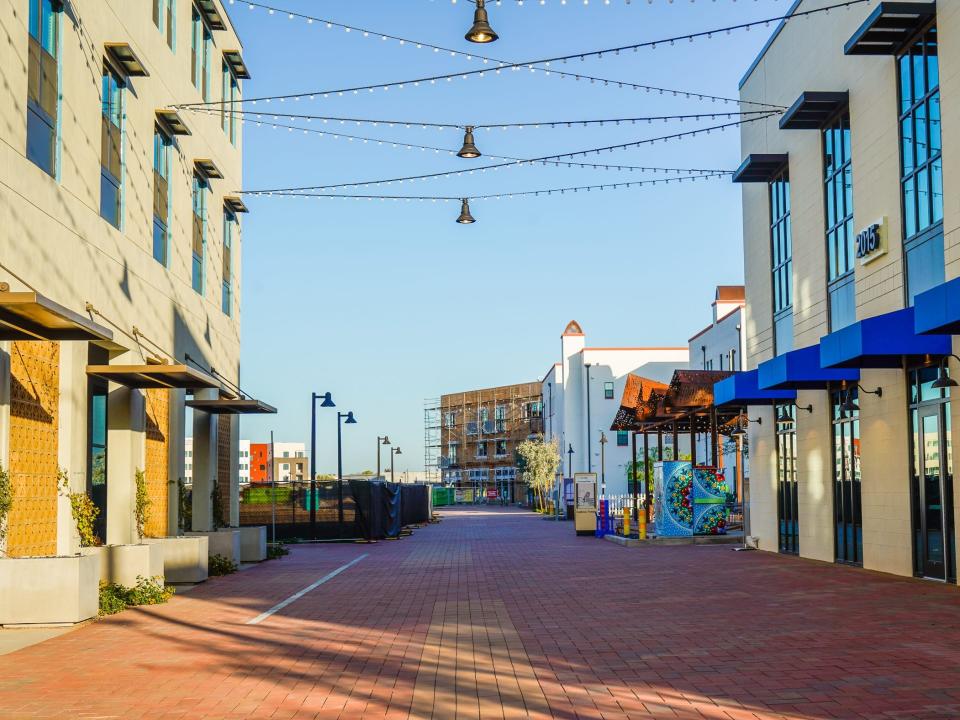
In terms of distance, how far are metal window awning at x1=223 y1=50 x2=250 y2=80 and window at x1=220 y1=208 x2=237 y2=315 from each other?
3.83 m

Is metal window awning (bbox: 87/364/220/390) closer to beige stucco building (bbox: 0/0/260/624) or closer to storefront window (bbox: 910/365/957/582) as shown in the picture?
beige stucco building (bbox: 0/0/260/624)

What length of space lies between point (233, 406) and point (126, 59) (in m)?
7.27

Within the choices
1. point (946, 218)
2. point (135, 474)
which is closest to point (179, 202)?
point (135, 474)

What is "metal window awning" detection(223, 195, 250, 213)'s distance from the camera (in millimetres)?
28172

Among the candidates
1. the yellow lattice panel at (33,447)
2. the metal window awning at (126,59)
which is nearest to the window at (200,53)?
the metal window awning at (126,59)

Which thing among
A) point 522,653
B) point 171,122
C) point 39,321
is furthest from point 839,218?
point 39,321

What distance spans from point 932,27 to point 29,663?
49.7 feet

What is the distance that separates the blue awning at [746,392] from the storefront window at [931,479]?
5365 millimetres

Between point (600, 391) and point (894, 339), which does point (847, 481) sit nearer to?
point (894, 339)

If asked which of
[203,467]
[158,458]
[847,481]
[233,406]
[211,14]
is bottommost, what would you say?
[847,481]

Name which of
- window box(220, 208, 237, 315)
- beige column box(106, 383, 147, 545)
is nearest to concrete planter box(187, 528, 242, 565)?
beige column box(106, 383, 147, 545)

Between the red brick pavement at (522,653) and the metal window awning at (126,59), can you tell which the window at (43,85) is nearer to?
the metal window awning at (126,59)

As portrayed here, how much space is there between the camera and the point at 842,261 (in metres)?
21.8

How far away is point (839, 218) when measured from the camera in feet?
72.5
